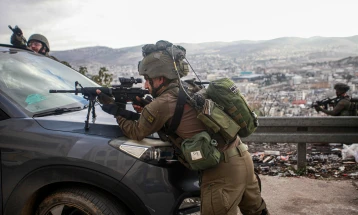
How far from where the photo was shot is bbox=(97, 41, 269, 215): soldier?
95.7 inches

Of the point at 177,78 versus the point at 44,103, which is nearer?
the point at 177,78

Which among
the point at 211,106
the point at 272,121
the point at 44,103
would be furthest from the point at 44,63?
the point at 272,121

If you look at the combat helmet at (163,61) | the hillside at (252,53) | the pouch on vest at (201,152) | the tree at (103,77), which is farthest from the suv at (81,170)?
the hillside at (252,53)

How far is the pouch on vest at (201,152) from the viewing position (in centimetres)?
229

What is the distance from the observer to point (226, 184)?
2.45m

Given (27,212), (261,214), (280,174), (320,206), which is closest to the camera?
(27,212)

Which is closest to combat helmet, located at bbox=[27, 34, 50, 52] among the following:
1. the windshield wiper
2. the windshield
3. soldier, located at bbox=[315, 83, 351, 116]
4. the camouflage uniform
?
the windshield

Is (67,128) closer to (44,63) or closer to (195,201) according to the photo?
(195,201)

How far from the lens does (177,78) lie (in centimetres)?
258

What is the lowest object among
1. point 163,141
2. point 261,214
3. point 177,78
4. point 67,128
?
point 261,214

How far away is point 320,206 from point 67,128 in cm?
296

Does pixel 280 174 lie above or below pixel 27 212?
below

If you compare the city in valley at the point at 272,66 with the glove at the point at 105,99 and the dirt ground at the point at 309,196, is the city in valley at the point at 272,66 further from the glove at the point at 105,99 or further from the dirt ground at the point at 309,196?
the dirt ground at the point at 309,196

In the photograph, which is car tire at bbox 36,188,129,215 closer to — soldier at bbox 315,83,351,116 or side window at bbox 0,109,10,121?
side window at bbox 0,109,10,121
